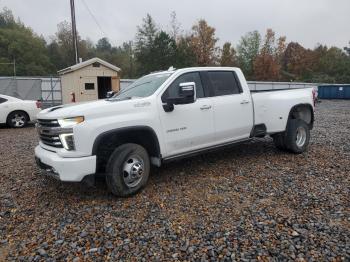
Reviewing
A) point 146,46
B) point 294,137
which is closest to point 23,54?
point 146,46

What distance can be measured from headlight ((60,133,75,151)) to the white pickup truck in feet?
0.04

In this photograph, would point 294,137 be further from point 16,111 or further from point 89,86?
point 89,86

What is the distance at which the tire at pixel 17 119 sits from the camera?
1202cm

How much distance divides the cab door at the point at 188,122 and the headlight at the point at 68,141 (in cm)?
136

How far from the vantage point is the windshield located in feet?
16.3

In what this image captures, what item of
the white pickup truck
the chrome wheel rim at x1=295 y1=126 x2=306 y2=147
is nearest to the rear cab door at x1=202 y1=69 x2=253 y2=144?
the white pickup truck

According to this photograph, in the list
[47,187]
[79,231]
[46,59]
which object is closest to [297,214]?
[79,231]

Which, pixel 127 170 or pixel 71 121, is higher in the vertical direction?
pixel 71 121

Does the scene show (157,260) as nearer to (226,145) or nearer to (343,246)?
(343,246)

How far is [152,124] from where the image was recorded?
4492 millimetres

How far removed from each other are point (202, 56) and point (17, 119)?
39.4 metres

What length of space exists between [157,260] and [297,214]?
1.93 meters

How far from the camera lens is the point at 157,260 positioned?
117 inches

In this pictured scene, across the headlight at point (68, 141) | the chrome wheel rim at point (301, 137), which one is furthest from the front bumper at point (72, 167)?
the chrome wheel rim at point (301, 137)
